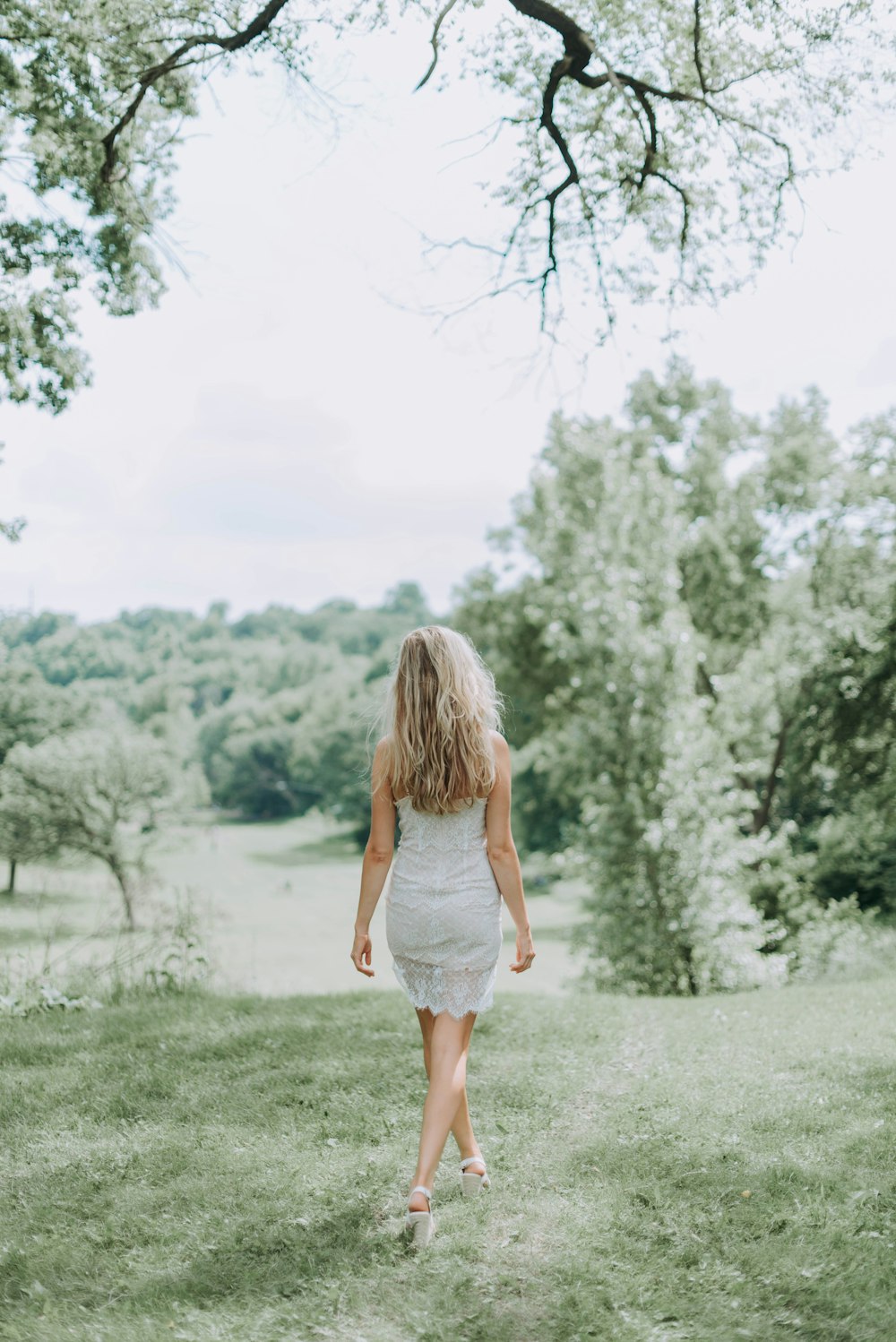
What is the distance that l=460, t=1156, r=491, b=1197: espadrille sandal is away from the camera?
13.1 ft

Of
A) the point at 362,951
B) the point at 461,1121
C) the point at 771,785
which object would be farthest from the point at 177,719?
the point at 461,1121

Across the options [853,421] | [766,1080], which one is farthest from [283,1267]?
[853,421]

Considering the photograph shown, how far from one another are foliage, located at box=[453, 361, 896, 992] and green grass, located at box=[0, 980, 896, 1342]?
7.19 m

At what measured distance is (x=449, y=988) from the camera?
392 centimetres

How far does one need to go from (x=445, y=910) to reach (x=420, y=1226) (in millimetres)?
1049

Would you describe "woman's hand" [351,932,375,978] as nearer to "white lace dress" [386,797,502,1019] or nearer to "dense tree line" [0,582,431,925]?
"white lace dress" [386,797,502,1019]

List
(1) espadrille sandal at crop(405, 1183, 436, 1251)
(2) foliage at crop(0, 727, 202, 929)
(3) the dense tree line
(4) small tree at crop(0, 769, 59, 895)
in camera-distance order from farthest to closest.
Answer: (2) foliage at crop(0, 727, 202, 929), (3) the dense tree line, (4) small tree at crop(0, 769, 59, 895), (1) espadrille sandal at crop(405, 1183, 436, 1251)

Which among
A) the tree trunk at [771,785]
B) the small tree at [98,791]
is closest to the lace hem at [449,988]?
the tree trunk at [771,785]

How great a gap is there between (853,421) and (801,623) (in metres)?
4.64

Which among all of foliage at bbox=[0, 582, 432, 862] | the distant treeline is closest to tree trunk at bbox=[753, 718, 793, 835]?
the distant treeline

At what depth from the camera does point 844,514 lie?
61.9ft

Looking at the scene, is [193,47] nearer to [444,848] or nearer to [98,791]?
[444,848]

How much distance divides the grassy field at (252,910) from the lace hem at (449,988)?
17.2 ft

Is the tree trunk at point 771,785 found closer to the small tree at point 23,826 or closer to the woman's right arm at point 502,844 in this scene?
the woman's right arm at point 502,844
